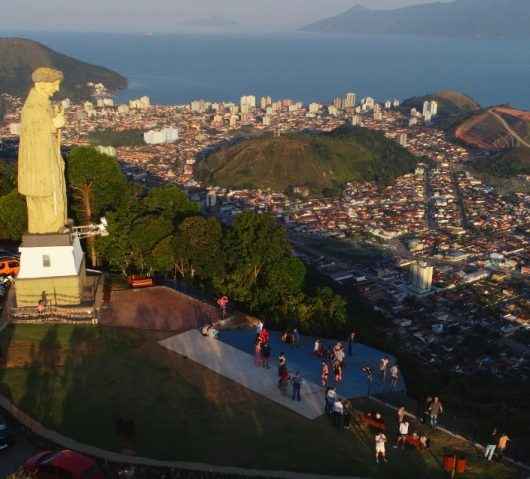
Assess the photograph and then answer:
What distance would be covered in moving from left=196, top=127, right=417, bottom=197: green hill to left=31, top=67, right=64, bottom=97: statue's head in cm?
3708

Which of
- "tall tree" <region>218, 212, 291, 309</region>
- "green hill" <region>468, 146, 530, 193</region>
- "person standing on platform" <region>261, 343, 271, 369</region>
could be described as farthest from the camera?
"green hill" <region>468, 146, 530, 193</region>

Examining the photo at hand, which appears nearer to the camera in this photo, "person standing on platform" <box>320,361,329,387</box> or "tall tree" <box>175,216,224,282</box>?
"person standing on platform" <box>320,361,329,387</box>

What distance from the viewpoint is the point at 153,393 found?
8953 mm

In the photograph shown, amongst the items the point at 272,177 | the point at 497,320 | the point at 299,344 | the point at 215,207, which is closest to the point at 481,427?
the point at 299,344

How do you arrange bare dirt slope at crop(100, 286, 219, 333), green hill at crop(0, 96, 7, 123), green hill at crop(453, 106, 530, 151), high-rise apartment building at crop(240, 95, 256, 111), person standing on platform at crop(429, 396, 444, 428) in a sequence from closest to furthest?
1. person standing on platform at crop(429, 396, 444, 428)
2. bare dirt slope at crop(100, 286, 219, 333)
3. green hill at crop(453, 106, 530, 151)
4. green hill at crop(0, 96, 7, 123)
5. high-rise apartment building at crop(240, 95, 256, 111)

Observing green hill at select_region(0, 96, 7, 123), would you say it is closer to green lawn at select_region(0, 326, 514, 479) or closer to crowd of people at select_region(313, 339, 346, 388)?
green lawn at select_region(0, 326, 514, 479)

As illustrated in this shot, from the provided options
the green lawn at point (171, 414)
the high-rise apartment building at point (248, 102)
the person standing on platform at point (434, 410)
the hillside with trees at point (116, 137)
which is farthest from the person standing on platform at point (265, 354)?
the high-rise apartment building at point (248, 102)

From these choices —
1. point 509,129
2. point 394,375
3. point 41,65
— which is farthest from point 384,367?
point 41,65

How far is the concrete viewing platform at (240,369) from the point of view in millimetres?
8867

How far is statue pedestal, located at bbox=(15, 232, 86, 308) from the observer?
37.3ft

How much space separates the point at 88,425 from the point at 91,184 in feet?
30.1

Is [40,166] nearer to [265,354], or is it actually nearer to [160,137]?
[265,354]

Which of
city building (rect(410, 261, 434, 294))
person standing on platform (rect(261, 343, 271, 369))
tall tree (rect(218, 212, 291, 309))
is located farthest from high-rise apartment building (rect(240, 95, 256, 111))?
person standing on platform (rect(261, 343, 271, 369))

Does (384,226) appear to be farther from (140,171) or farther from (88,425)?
(88,425)
